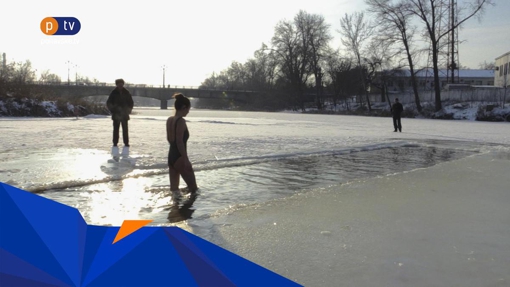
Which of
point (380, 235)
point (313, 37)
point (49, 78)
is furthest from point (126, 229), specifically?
point (313, 37)

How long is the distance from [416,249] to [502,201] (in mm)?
2439

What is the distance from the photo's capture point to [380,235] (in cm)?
330

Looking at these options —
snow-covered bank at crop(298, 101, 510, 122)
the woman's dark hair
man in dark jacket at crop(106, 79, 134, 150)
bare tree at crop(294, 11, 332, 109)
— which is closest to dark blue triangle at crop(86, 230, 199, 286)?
the woman's dark hair

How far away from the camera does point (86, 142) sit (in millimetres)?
10648

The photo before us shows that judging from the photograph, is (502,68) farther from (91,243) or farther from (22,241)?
(22,241)

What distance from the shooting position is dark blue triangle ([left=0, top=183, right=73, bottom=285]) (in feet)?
2.59

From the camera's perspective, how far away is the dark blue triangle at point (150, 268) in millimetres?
820

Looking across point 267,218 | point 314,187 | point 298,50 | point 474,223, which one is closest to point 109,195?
point 267,218

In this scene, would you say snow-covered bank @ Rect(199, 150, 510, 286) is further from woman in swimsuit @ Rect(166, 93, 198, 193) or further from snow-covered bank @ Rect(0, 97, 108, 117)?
snow-covered bank @ Rect(0, 97, 108, 117)

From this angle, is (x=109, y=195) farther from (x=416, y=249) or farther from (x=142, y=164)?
(x=416, y=249)

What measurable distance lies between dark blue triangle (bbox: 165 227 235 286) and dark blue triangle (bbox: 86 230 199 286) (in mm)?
14

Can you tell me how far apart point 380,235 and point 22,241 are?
9.79 feet
